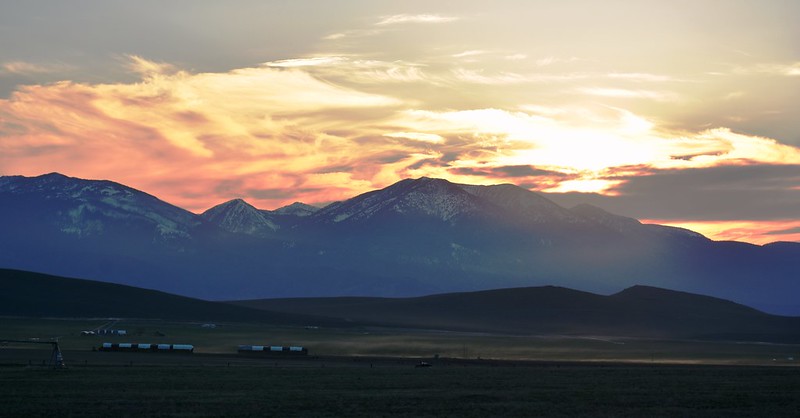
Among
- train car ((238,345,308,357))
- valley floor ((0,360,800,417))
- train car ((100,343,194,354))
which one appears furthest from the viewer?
train car ((238,345,308,357))

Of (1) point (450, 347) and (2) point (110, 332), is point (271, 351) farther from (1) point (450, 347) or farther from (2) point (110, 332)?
(2) point (110, 332)

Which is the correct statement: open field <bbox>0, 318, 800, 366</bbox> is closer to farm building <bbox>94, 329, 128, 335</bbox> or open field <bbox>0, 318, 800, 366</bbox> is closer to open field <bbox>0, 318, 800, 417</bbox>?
open field <bbox>0, 318, 800, 417</bbox>

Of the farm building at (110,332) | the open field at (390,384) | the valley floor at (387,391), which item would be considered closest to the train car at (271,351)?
the open field at (390,384)

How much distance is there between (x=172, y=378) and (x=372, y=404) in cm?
2867

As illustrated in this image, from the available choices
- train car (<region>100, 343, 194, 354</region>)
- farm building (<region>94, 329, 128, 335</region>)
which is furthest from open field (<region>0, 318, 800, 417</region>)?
farm building (<region>94, 329, 128, 335</region>)

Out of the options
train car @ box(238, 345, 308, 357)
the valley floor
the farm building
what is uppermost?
the farm building

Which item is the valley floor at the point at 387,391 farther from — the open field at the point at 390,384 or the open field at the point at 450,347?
the open field at the point at 450,347

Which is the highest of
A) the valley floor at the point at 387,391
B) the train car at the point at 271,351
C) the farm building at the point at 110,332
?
the farm building at the point at 110,332

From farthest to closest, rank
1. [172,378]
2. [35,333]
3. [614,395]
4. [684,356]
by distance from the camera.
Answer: [35,333], [684,356], [172,378], [614,395]

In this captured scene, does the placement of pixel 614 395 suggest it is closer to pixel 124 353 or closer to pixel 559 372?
pixel 559 372

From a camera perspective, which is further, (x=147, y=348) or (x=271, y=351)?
(x=271, y=351)

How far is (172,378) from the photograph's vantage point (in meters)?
99.1

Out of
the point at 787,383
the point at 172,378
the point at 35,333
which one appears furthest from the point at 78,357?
the point at 787,383

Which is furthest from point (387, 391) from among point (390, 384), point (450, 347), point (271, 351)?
point (450, 347)
